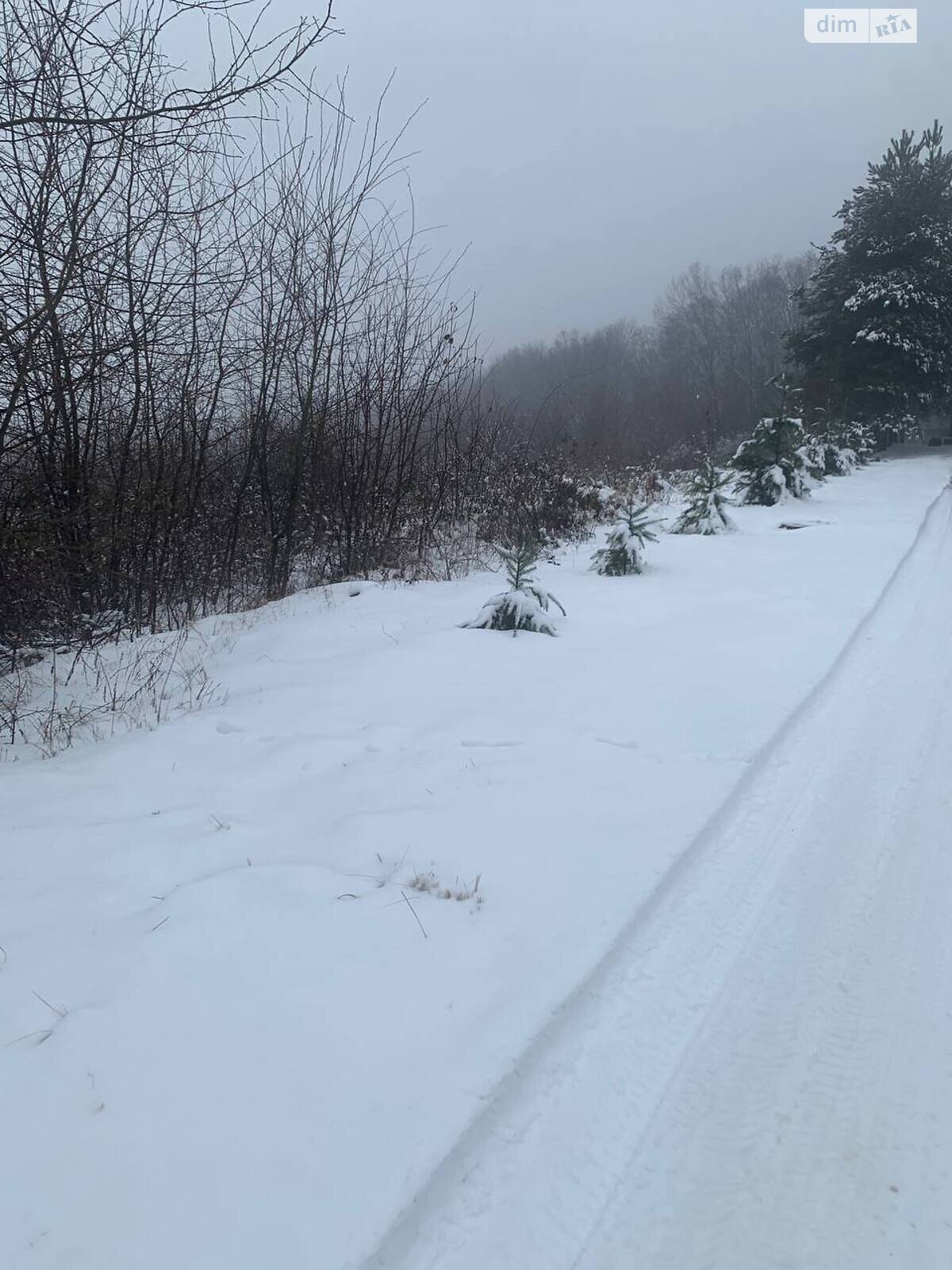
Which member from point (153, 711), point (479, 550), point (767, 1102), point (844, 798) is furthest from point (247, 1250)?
point (479, 550)

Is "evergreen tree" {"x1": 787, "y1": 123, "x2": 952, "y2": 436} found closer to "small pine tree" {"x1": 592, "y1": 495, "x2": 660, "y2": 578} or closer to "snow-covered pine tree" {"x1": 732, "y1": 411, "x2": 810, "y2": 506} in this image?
"snow-covered pine tree" {"x1": 732, "y1": 411, "x2": 810, "y2": 506}

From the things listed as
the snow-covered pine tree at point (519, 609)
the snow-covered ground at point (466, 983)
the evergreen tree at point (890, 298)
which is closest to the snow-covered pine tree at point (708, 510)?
the snow-covered pine tree at point (519, 609)

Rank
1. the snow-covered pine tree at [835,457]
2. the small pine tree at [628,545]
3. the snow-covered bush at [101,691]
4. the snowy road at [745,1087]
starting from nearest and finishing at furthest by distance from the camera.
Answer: the snowy road at [745,1087] < the snow-covered bush at [101,691] < the small pine tree at [628,545] < the snow-covered pine tree at [835,457]

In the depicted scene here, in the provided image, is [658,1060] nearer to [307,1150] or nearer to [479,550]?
[307,1150]

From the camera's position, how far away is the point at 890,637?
5.46 m

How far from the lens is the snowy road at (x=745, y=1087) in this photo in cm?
150

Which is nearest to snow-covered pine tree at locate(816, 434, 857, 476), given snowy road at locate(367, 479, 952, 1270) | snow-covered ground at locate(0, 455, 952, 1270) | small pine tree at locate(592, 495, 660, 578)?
small pine tree at locate(592, 495, 660, 578)

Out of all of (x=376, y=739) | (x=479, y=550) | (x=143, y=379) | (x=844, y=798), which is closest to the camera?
(x=844, y=798)

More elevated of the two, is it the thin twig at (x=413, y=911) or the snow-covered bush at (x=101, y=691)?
the snow-covered bush at (x=101, y=691)

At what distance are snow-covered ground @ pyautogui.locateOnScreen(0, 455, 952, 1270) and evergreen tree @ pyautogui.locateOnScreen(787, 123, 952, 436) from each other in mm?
22047

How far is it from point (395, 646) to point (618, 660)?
61.4 inches

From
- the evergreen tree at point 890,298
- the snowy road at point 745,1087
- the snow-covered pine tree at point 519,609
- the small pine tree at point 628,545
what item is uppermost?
the evergreen tree at point 890,298

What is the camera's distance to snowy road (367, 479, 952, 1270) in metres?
1.50

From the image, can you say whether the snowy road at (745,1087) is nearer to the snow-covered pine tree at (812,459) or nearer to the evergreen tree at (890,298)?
the snow-covered pine tree at (812,459)
